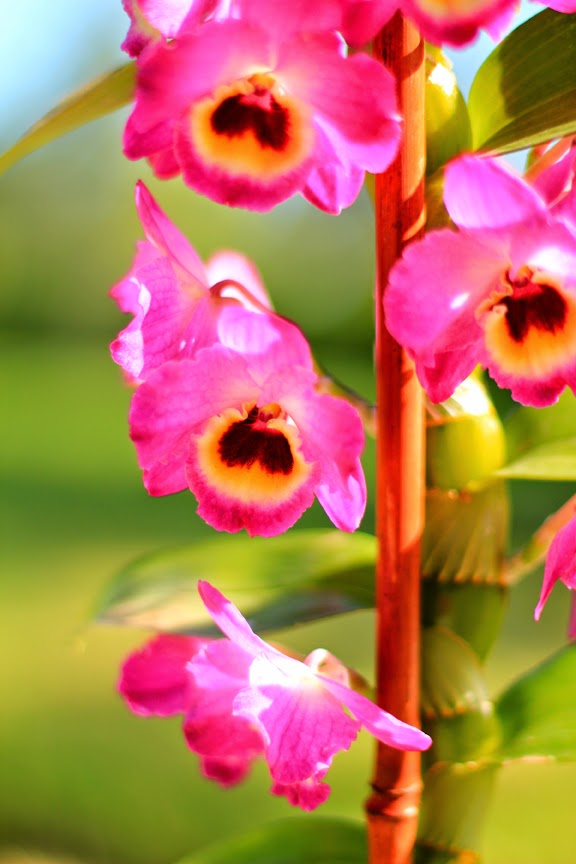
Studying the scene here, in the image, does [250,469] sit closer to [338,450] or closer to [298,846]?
[338,450]

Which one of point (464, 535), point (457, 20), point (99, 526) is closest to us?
point (457, 20)

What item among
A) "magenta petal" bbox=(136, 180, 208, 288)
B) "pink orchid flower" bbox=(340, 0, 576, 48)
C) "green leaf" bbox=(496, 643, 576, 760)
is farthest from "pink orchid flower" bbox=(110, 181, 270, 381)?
"green leaf" bbox=(496, 643, 576, 760)

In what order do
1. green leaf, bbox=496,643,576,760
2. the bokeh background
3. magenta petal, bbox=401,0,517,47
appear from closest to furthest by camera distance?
magenta petal, bbox=401,0,517,47
green leaf, bbox=496,643,576,760
the bokeh background

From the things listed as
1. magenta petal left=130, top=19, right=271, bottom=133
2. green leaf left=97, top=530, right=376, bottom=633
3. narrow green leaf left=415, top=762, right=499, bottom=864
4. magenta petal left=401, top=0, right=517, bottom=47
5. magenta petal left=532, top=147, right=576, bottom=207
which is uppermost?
magenta petal left=401, top=0, right=517, bottom=47

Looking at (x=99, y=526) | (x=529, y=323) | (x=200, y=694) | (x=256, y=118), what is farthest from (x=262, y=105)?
(x=99, y=526)

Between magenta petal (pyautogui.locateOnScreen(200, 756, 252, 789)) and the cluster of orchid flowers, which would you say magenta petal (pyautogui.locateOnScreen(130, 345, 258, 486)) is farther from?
magenta petal (pyautogui.locateOnScreen(200, 756, 252, 789))

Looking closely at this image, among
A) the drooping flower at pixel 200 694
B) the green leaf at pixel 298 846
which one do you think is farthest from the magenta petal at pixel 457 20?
the green leaf at pixel 298 846
